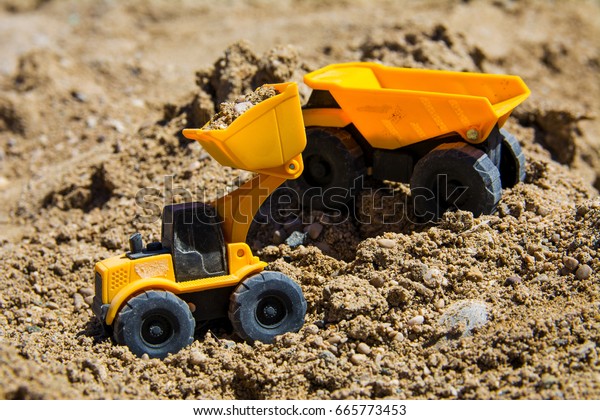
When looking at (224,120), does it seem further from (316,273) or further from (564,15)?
(564,15)

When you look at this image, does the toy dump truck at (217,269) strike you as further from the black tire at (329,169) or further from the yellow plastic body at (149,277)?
the black tire at (329,169)

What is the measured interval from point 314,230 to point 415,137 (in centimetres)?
90

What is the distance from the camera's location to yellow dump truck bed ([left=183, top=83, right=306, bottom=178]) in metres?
4.32

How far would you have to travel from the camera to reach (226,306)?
462 cm

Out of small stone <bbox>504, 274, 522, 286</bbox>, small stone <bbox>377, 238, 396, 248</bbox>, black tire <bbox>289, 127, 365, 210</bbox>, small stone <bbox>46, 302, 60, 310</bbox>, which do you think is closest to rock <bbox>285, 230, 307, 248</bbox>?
black tire <bbox>289, 127, 365, 210</bbox>

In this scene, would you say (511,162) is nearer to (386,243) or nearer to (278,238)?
(386,243)

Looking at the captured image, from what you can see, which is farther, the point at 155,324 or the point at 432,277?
the point at 432,277

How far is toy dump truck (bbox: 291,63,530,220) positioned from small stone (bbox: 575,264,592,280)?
0.72 m

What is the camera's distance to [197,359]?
436cm

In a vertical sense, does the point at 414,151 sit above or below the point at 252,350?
above

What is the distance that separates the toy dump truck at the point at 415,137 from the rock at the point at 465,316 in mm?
787

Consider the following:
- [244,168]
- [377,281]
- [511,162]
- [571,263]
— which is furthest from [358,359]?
[511,162]
